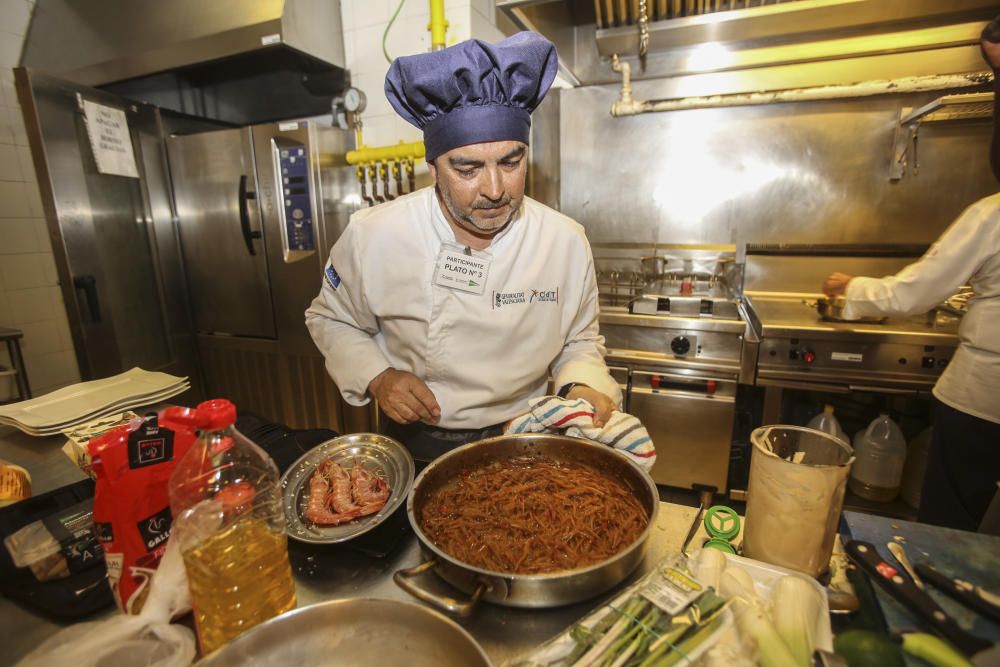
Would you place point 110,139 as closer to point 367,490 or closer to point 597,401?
point 367,490

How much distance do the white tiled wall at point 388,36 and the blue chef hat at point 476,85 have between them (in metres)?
1.55

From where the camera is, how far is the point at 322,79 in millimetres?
3059

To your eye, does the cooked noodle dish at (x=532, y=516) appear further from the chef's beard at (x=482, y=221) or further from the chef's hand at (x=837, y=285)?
the chef's hand at (x=837, y=285)

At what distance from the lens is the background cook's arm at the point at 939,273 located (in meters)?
1.84

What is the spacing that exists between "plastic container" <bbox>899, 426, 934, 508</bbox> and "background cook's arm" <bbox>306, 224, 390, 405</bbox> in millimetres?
2863

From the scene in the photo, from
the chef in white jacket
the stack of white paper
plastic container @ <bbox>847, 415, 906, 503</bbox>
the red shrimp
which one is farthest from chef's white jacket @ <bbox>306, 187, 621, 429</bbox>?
plastic container @ <bbox>847, 415, 906, 503</bbox>

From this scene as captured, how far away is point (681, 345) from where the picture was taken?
2557 millimetres

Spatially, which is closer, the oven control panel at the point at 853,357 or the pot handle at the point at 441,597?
the pot handle at the point at 441,597

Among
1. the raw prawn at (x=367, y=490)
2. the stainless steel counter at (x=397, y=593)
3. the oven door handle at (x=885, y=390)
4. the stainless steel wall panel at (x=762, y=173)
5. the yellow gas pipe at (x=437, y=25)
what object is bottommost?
the oven door handle at (x=885, y=390)

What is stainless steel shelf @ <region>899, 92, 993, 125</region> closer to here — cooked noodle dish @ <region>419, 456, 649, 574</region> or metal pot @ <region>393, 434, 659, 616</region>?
cooked noodle dish @ <region>419, 456, 649, 574</region>

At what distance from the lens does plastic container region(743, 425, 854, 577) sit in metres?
0.70

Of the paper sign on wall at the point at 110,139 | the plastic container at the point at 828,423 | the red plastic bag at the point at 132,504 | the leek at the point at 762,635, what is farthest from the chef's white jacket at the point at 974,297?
the paper sign on wall at the point at 110,139

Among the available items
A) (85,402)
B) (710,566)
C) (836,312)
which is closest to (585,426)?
(710,566)

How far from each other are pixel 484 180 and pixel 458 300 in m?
0.39
